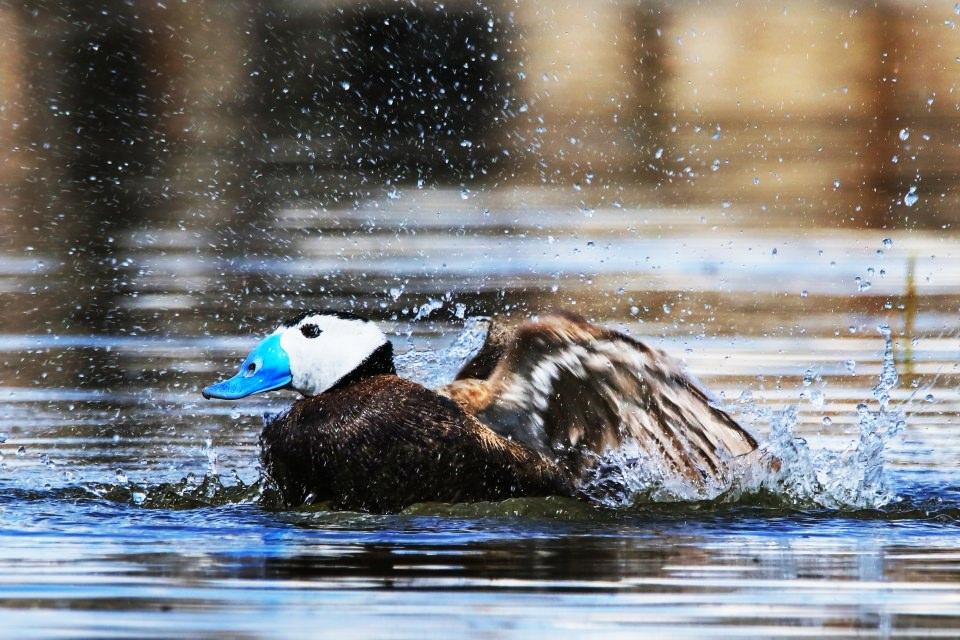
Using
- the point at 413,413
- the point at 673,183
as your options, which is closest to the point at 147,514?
the point at 413,413

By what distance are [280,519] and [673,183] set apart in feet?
26.0

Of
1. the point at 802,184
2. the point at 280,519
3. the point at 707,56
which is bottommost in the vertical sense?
the point at 280,519

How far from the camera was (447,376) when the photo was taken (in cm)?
758

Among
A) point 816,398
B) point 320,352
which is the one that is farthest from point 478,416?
point 816,398

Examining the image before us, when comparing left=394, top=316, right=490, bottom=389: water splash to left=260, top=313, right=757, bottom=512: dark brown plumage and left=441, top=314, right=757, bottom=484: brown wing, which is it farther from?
left=441, top=314, right=757, bottom=484: brown wing

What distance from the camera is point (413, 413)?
6.04 metres

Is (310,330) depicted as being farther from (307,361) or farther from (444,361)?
(444,361)

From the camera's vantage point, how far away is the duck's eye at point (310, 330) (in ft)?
20.8

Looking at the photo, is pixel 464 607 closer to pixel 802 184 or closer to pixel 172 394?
pixel 172 394

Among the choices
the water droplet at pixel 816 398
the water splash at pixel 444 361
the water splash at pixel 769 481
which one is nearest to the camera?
the water splash at pixel 769 481

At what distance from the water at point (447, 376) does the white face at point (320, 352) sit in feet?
1.42

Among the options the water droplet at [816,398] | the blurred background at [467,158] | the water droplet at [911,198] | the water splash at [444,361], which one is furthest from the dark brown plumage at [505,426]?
the water droplet at [911,198]

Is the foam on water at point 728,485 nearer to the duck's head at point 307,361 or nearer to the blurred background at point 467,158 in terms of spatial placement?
the duck's head at point 307,361

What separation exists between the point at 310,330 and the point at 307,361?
113 millimetres
